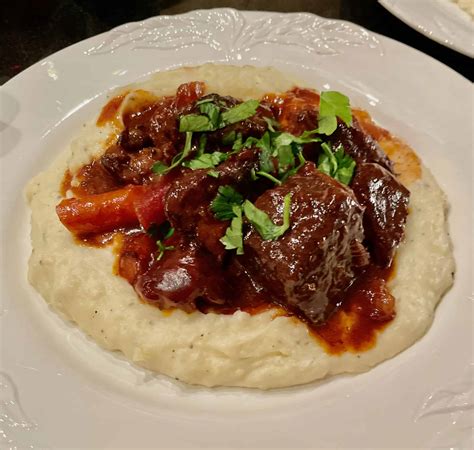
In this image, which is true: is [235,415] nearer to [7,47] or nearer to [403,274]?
[403,274]

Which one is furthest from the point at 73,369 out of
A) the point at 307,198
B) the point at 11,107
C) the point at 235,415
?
the point at 11,107

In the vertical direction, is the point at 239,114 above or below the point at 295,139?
below

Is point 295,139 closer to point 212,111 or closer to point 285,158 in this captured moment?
point 285,158

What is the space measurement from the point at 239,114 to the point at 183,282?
5.34ft

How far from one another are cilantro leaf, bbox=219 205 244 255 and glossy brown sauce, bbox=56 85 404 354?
0.37m

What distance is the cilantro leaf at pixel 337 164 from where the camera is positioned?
485 cm

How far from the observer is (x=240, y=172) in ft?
15.3

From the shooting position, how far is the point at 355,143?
16.5 feet

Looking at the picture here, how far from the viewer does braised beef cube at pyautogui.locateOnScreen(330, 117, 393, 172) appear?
5.02m

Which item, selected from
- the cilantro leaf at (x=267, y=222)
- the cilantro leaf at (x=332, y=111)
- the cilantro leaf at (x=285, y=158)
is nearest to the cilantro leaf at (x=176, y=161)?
the cilantro leaf at (x=285, y=158)

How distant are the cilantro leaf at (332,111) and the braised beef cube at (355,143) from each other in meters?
0.07

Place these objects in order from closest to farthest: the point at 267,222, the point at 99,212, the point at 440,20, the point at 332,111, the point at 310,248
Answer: the point at 310,248, the point at 267,222, the point at 99,212, the point at 332,111, the point at 440,20

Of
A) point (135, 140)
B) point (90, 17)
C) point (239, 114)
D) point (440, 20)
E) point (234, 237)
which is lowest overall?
point (90, 17)

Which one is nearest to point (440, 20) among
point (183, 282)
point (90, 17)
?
point (183, 282)
